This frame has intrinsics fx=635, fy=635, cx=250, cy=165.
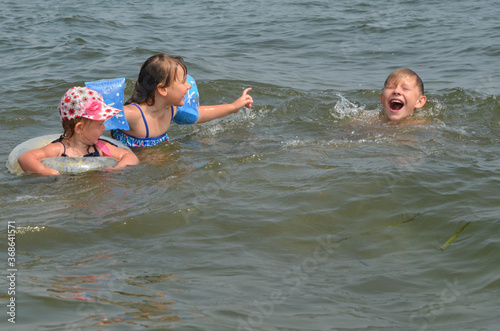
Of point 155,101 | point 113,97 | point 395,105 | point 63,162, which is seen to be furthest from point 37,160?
point 395,105

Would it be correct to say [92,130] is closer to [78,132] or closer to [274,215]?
[78,132]

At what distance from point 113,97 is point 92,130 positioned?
0.64 m

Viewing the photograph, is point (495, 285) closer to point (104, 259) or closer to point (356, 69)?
point (104, 259)

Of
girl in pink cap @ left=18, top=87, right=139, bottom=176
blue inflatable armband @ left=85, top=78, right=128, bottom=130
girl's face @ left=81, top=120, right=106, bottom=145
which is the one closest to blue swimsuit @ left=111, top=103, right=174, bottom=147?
blue inflatable armband @ left=85, top=78, right=128, bottom=130

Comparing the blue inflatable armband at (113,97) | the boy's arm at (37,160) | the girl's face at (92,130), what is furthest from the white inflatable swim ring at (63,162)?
the blue inflatable armband at (113,97)

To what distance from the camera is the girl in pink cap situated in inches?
205

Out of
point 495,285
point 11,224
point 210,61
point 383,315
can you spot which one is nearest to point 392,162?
point 495,285

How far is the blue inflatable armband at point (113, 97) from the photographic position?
5824mm

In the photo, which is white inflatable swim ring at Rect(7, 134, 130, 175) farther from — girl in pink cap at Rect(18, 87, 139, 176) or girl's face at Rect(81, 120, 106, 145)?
girl's face at Rect(81, 120, 106, 145)

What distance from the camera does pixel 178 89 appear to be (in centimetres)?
583

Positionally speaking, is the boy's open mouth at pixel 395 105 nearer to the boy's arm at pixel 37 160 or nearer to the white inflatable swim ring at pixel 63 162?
the white inflatable swim ring at pixel 63 162

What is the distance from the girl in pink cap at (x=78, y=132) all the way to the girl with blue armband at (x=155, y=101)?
562mm

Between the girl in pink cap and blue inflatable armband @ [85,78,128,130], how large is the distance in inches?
12.4

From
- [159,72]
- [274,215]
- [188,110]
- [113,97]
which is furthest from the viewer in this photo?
[188,110]
